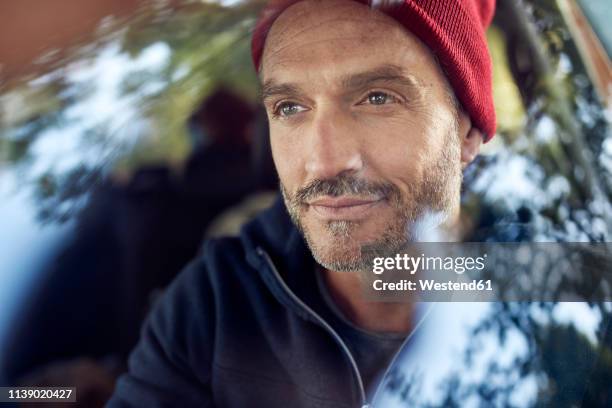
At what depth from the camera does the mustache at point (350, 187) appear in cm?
140

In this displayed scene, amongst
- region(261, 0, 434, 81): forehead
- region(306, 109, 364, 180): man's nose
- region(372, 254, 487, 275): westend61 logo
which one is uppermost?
region(261, 0, 434, 81): forehead

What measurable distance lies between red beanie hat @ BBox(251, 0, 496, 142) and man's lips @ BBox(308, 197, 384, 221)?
1.00 ft

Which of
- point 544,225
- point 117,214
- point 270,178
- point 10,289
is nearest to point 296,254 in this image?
point 270,178

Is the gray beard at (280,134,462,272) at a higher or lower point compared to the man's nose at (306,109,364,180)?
lower

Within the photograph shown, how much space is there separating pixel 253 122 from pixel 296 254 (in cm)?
33

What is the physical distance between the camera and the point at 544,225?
4.99 feet

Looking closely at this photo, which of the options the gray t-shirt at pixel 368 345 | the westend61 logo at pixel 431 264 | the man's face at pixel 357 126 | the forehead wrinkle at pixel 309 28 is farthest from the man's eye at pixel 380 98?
the gray t-shirt at pixel 368 345

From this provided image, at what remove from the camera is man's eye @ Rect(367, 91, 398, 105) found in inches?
55.4

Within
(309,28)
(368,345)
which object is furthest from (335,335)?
(309,28)

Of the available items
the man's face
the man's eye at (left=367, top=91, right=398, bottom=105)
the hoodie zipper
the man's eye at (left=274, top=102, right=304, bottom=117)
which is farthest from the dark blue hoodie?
the man's eye at (left=367, top=91, right=398, bottom=105)

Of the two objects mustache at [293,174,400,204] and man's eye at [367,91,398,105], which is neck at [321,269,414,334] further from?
man's eye at [367,91,398,105]

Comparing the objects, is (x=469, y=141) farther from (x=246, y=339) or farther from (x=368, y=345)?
(x=246, y=339)

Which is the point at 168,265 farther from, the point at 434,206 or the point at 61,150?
the point at 434,206

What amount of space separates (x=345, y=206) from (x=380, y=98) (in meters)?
0.24
